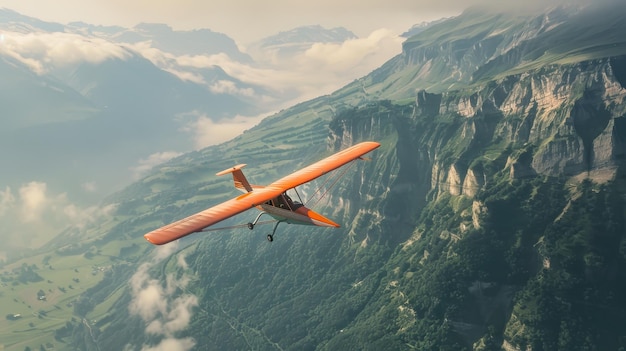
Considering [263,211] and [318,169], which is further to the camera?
[318,169]

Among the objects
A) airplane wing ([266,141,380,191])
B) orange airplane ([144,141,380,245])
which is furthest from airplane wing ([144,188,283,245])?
airplane wing ([266,141,380,191])

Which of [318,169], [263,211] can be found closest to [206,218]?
[263,211]

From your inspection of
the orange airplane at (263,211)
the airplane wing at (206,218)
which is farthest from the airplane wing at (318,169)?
the airplane wing at (206,218)

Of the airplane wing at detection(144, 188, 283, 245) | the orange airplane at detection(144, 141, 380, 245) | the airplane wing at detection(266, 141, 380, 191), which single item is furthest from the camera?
the airplane wing at detection(266, 141, 380, 191)

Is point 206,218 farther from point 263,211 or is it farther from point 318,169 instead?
point 318,169

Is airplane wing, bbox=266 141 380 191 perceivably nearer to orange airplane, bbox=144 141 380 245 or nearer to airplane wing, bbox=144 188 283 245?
orange airplane, bbox=144 141 380 245

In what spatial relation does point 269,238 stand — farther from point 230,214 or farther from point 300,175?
point 300,175
